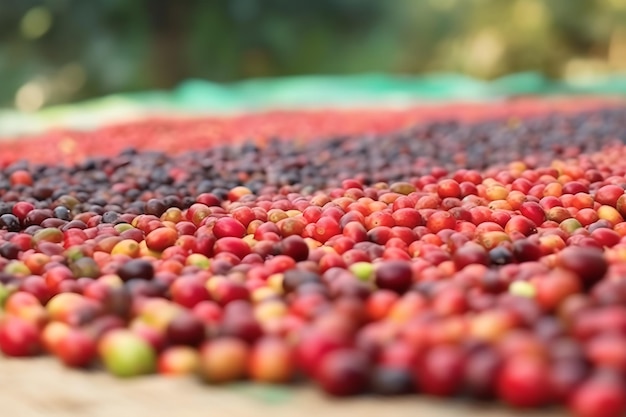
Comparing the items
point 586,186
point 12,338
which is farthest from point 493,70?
point 12,338

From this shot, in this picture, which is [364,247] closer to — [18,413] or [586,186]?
[18,413]

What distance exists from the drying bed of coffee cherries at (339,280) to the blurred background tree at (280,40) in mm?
10218

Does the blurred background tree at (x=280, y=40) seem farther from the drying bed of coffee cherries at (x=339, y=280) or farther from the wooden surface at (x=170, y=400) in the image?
the wooden surface at (x=170, y=400)

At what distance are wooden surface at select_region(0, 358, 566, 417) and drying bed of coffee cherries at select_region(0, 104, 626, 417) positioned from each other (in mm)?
24

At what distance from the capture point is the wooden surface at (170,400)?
1201 millimetres

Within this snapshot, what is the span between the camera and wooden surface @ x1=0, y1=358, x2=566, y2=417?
1.20 metres

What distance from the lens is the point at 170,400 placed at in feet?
4.26

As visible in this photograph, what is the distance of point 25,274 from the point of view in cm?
190

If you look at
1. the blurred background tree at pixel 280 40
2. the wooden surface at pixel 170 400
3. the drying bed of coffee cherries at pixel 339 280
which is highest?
the blurred background tree at pixel 280 40

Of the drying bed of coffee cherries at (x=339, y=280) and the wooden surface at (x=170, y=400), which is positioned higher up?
the drying bed of coffee cherries at (x=339, y=280)

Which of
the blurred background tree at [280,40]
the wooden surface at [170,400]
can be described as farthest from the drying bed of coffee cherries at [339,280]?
the blurred background tree at [280,40]

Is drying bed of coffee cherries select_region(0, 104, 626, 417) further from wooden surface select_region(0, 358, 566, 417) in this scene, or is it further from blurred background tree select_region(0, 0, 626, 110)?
blurred background tree select_region(0, 0, 626, 110)

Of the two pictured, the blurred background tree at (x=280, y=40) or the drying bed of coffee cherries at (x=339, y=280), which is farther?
the blurred background tree at (x=280, y=40)

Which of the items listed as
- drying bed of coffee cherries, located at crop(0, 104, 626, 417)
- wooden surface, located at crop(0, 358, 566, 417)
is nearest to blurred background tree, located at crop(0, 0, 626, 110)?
drying bed of coffee cherries, located at crop(0, 104, 626, 417)
